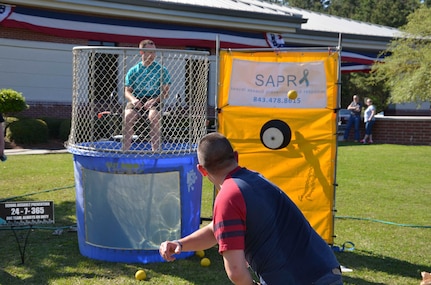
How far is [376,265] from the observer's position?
231 inches

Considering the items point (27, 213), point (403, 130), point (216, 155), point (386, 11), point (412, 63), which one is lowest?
point (403, 130)

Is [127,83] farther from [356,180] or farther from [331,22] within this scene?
[331,22]

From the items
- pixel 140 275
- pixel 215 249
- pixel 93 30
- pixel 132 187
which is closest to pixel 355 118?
pixel 93 30

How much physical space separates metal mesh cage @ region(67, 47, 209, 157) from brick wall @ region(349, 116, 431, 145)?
53.4 ft

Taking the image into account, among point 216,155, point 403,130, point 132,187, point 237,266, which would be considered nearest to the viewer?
point 237,266

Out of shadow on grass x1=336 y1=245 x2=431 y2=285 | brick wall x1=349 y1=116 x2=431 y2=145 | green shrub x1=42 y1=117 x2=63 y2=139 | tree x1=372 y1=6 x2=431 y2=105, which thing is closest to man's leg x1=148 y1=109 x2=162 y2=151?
shadow on grass x1=336 y1=245 x2=431 y2=285

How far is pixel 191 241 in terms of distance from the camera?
3.22 metres

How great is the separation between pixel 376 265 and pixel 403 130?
641 inches

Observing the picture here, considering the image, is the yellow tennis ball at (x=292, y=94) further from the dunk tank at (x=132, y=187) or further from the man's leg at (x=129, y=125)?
the man's leg at (x=129, y=125)

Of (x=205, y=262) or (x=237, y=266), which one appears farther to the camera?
(x=205, y=262)

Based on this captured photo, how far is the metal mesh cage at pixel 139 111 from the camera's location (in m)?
5.70

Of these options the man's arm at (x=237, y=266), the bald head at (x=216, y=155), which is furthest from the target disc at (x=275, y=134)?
the man's arm at (x=237, y=266)

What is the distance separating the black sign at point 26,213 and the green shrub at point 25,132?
462 inches

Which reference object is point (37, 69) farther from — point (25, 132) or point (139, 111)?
point (139, 111)
